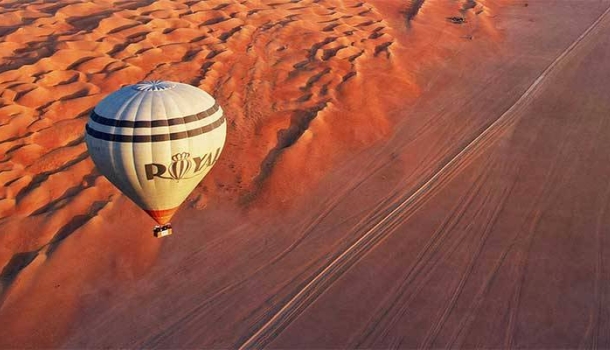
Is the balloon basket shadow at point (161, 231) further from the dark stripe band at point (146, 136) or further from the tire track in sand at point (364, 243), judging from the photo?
the tire track in sand at point (364, 243)

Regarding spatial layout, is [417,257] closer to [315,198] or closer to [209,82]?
[315,198]

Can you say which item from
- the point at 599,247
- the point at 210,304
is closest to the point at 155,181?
the point at 210,304

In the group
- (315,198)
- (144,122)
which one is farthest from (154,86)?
(315,198)

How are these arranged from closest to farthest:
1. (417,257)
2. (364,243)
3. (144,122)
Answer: (144,122) → (417,257) → (364,243)

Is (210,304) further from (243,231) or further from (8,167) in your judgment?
(8,167)

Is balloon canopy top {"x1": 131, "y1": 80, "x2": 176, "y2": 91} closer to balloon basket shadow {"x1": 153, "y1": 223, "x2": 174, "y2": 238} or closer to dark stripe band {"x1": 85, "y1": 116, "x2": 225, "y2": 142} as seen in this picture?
dark stripe band {"x1": 85, "y1": 116, "x2": 225, "y2": 142}
